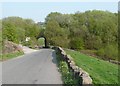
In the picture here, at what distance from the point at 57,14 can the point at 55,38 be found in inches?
795

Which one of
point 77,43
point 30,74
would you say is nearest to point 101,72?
point 30,74

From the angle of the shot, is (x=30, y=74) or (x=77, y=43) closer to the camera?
(x=30, y=74)

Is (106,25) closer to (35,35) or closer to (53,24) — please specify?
(53,24)

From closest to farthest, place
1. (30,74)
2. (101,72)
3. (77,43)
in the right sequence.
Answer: (30,74) → (101,72) → (77,43)

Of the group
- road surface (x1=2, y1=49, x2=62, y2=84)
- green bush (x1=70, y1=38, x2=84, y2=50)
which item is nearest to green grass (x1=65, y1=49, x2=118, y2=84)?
road surface (x1=2, y1=49, x2=62, y2=84)

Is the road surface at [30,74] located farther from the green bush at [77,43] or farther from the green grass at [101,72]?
the green bush at [77,43]

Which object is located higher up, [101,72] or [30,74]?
[30,74]

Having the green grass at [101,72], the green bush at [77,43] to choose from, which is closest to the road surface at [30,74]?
the green grass at [101,72]

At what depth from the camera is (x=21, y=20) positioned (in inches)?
4648

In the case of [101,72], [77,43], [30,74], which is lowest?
[77,43]

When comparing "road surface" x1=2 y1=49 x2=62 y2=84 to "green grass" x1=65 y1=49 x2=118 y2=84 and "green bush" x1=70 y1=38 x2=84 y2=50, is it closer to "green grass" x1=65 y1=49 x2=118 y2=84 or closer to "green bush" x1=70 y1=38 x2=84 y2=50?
"green grass" x1=65 y1=49 x2=118 y2=84

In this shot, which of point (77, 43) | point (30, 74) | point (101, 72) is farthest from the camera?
point (77, 43)

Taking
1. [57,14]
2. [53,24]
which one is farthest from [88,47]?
[57,14]

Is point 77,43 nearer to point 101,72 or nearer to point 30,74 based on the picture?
point 101,72
